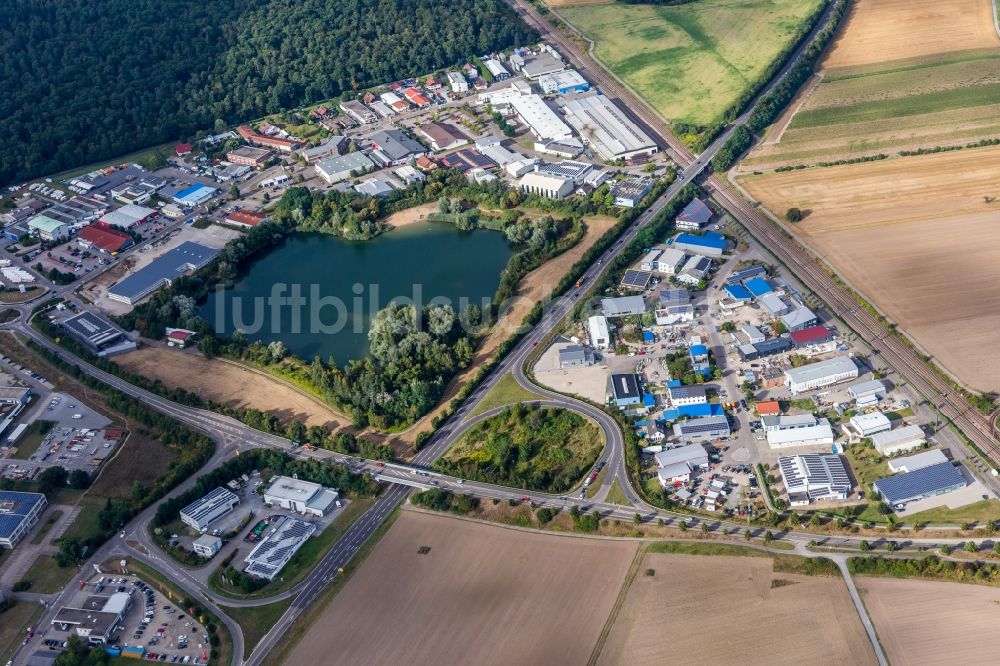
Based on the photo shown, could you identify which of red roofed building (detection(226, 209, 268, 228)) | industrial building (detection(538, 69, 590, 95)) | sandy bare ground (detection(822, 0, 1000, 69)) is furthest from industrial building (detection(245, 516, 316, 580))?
sandy bare ground (detection(822, 0, 1000, 69))

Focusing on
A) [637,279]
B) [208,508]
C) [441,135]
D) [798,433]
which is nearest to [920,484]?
[798,433]

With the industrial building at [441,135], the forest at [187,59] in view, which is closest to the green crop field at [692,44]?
the forest at [187,59]

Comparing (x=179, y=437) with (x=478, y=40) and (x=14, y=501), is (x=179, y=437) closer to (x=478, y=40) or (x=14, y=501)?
(x=14, y=501)

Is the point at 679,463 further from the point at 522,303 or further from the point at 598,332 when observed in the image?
the point at 522,303

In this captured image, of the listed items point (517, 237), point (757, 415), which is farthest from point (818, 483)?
point (517, 237)

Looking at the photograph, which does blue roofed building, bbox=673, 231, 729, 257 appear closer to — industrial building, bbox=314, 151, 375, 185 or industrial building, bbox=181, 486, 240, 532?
industrial building, bbox=314, 151, 375, 185
